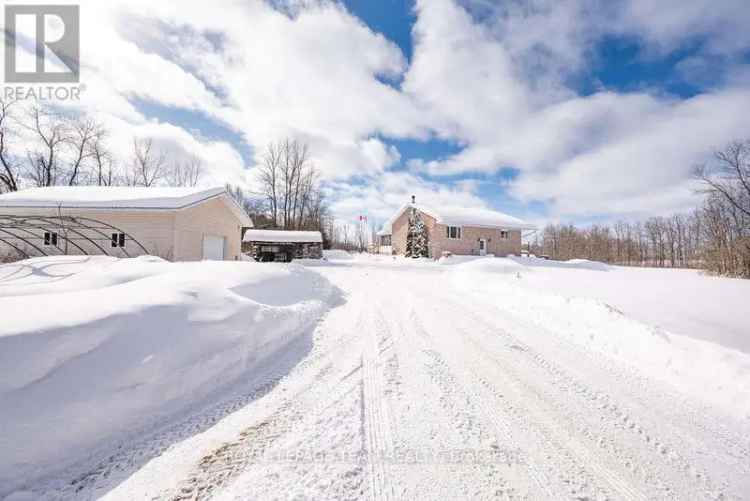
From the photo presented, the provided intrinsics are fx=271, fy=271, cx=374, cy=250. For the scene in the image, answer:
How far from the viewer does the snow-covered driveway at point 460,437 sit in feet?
5.68

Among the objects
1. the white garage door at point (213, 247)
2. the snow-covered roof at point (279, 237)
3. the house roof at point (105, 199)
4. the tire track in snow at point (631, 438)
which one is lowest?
the tire track in snow at point (631, 438)

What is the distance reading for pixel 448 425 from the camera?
2.33 metres

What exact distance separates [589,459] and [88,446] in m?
3.65

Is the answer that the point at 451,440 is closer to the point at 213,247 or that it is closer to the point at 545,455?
the point at 545,455

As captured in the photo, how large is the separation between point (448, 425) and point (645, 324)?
4119 millimetres

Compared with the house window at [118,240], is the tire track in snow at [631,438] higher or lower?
lower

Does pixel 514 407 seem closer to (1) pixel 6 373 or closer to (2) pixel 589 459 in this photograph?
(2) pixel 589 459

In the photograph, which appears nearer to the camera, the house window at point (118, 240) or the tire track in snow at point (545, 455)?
the tire track in snow at point (545, 455)

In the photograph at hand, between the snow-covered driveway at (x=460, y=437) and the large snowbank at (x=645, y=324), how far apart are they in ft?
0.87

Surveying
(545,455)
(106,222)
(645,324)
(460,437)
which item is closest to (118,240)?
(106,222)

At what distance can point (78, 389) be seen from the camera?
210cm

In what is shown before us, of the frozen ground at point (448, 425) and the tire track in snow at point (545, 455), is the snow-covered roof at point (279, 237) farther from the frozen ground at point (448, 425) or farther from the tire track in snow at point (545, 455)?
the tire track in snow at point (545, 455)

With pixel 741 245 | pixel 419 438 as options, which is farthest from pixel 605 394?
pixel 741 245

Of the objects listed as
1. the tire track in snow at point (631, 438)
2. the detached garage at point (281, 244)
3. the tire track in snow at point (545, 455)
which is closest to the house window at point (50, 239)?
the detached garage at point (281, 244)
